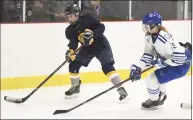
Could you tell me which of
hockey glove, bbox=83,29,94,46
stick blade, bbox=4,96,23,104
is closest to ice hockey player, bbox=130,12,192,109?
hockey glove, bbox=83,29,94,46

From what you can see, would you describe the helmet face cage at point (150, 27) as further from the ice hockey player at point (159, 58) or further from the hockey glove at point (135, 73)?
the hockey glove at point (135, 73)

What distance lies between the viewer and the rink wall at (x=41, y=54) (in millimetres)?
3457

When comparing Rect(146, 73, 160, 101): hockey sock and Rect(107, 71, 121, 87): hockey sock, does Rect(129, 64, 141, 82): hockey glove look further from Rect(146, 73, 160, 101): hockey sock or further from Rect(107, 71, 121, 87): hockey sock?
Rect(107, 71, 121, 87): hockey sock

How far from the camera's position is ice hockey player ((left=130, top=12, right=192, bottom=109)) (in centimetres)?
246

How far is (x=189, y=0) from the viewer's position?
15.9 ft

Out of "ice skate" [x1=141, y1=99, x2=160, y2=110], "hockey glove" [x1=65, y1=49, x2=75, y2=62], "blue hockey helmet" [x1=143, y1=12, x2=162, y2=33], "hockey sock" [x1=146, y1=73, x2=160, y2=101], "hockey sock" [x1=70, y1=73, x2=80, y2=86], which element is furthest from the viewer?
"hockey sock" [x1=70, y1=73, x2=80, y2=86]

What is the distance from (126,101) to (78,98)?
1.33ft

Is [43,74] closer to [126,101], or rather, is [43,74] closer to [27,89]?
[27,89]

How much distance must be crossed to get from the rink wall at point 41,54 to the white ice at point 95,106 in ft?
0.47

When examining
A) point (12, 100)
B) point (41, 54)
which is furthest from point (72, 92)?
point (41, 54)

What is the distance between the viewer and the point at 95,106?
279cm

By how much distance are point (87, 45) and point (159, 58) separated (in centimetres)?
64

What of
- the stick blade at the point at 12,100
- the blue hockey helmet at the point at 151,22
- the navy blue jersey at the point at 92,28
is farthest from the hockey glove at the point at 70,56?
the blue hockey helmet at the point at 151,22

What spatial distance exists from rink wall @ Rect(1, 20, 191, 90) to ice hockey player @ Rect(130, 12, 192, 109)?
119 cm
